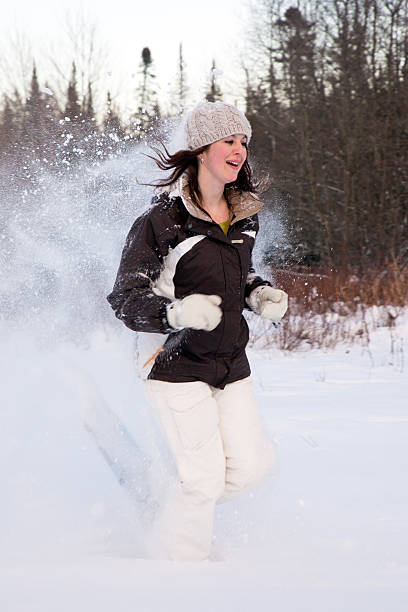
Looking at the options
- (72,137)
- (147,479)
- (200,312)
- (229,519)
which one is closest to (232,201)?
(200,312)

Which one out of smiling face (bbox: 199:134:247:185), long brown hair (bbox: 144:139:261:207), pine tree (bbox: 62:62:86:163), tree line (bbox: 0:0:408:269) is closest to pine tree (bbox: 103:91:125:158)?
pine tree (bbox: 62:62:86:163)

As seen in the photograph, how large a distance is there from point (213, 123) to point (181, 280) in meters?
0.61

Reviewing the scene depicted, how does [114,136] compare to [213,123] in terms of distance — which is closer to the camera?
[213,123]

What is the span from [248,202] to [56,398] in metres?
2.38

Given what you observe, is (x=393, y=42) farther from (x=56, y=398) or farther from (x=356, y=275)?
(x=56, y=398)

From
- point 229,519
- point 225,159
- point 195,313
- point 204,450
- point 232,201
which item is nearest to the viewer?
point 195,313

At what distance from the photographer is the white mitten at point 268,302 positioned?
2750 millimetres

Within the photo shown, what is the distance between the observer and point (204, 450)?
252 centimetres

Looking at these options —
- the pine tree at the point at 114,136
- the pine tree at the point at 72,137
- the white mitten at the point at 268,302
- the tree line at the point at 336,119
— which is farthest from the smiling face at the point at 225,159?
the tree line at the point at 336,119

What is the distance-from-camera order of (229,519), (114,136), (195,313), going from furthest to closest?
(114,136) < (229,519) < (195,313)

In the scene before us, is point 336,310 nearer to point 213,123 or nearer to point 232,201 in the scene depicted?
point 232,201

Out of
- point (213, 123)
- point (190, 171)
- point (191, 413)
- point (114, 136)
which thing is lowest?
A: point (191, 413)

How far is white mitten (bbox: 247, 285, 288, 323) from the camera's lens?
2.75 meters

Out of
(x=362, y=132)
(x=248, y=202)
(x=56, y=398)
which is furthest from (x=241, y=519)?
(x=362, y=132)
